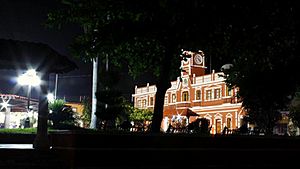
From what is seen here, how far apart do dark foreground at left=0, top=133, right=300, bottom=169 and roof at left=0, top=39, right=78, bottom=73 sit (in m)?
2.49

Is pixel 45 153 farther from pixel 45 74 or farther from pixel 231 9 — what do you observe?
pixel 231 9

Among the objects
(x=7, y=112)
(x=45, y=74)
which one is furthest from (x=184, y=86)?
(x=45, y=74)

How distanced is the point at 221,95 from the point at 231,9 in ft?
100

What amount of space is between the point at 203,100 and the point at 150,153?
1267 inches

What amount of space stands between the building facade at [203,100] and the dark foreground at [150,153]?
24204 mm

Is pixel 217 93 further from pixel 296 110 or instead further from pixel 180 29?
pixel 180 29

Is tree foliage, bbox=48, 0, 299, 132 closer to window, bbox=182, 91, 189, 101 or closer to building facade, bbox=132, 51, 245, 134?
building facade, bbox=132, 51, 245, 134

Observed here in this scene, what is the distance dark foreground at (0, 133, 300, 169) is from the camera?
10781 mm

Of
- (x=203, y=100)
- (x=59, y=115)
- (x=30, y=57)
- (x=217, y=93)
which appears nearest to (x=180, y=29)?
(x=30, y=57)

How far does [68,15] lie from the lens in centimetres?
1213

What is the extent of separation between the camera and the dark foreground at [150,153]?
35.4ft

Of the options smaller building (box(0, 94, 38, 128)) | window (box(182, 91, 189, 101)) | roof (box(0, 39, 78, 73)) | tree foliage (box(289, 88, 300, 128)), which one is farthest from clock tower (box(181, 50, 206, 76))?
roof (box(0, 39, 78, 73))

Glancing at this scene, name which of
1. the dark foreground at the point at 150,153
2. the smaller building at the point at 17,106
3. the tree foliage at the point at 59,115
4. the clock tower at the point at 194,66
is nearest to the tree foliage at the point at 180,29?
the dark foreground at the point at 150,153

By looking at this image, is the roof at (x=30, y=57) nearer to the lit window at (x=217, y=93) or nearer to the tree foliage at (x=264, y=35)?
the tree foliage at (x=264, y=35)
